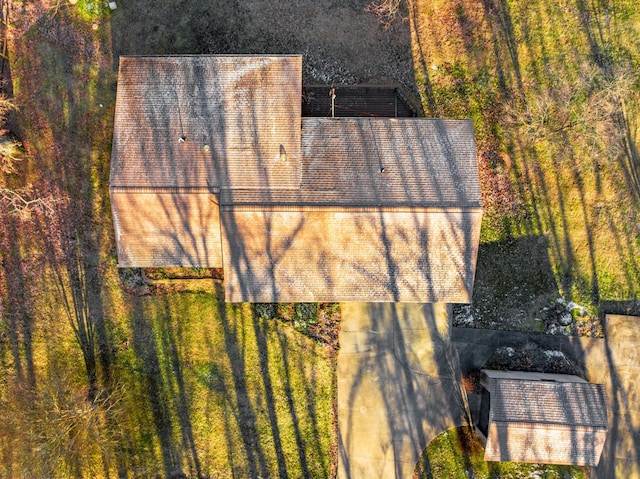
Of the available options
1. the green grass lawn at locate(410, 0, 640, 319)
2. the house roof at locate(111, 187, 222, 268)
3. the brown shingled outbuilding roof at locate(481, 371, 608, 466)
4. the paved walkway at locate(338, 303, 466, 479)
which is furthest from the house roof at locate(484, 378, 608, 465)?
the house roof at locate(111, 187, 222, 268)

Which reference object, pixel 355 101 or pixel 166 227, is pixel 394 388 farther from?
pixel 355 101

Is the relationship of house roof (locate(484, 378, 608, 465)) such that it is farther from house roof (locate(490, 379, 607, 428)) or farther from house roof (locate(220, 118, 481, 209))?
house roof (locate(220, 118, 481, 209))

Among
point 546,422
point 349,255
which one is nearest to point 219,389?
point 349,255

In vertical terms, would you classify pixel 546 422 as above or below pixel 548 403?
below

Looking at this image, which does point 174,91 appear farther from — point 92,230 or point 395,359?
point 395,359

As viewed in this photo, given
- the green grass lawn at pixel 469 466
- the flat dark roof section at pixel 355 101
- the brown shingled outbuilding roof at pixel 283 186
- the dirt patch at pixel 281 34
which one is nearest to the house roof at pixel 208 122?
the brown shingled outbuilding roof at pixel 283 186

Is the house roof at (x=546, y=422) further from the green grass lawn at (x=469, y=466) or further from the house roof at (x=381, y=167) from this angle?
the house roof at (x=381, y=167)
